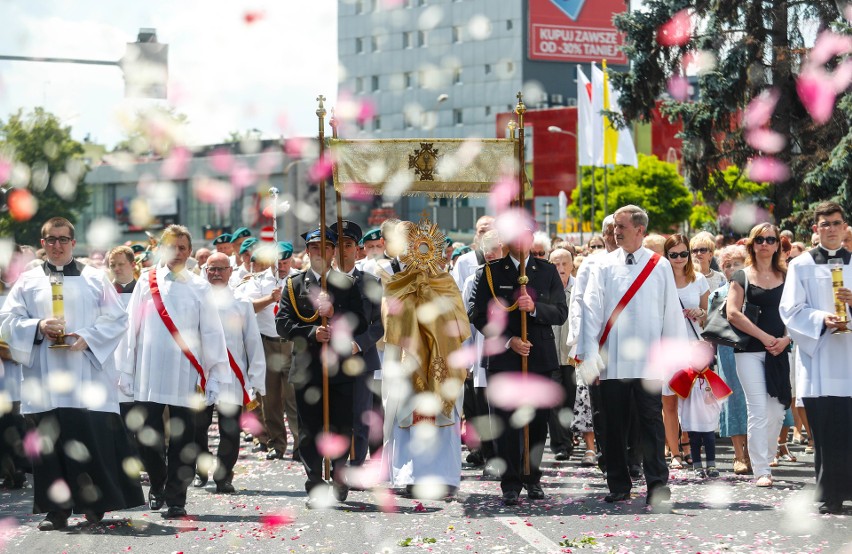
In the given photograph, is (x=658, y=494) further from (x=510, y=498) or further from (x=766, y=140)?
(x=766, y=140)

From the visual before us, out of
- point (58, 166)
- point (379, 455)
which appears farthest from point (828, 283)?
point (58, 166)

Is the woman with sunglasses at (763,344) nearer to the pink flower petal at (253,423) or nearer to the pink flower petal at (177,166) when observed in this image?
the pink flower petal at (253,423)

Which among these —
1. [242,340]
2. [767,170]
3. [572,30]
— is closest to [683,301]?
[242,340]

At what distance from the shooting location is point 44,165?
77.4m

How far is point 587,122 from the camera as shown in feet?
160

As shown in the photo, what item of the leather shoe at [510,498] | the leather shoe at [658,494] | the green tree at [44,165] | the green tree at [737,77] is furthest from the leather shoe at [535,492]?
the green tree at [44,165]

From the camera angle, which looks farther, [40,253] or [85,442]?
[40,253]

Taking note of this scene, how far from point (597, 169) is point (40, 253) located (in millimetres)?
74158

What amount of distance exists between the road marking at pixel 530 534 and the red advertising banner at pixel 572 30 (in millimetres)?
105294

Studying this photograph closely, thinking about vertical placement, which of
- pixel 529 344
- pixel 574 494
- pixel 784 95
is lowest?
pixel 574 494

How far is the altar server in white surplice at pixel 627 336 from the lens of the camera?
10445 mm

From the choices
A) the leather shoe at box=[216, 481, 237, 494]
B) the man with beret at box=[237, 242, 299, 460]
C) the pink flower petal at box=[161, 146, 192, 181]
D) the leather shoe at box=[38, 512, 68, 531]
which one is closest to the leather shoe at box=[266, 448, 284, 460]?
the man with beret at box=[237, 242, 299, 460]

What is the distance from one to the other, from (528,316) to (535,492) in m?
1.37

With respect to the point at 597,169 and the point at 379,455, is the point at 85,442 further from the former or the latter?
the point at 597,169
